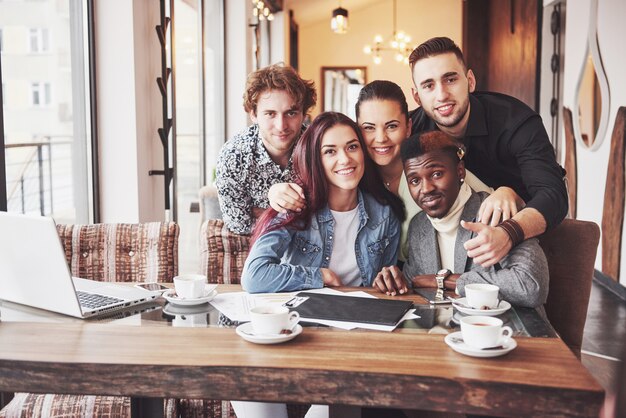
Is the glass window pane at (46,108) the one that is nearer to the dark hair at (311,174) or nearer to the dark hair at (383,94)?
the dark hair at (311,174)

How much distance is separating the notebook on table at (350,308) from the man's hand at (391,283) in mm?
120

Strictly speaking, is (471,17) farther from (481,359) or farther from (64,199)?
(481,359)

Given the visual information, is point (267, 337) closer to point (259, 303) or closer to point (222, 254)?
point (259, 303)

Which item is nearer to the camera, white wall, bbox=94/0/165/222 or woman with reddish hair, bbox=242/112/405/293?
woman with reddish hair, bbox=242/112/405/293

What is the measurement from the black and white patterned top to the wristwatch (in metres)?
0.90

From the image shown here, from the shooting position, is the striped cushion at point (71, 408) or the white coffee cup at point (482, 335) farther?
the striped cushion at point (71, 408)

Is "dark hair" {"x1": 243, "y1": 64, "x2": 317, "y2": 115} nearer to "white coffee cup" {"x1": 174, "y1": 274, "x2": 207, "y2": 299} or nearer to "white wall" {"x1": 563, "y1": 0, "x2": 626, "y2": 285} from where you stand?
"white coffee cup" {"x1": 174, "y1": 274, "x2": 207, "y2": 299}

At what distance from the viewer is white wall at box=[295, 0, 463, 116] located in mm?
13398

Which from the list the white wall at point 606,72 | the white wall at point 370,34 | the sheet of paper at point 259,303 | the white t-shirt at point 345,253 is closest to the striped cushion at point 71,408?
the sheet of paper at point 259,303

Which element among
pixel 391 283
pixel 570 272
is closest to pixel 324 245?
pixel 391 283

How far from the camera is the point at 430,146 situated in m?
2.01

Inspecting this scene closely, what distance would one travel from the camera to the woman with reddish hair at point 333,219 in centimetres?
213

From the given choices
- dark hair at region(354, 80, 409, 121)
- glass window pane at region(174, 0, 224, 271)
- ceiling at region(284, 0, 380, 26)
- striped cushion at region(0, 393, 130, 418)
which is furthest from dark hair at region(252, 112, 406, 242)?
ceiling at region(284, 0, 380, 26)

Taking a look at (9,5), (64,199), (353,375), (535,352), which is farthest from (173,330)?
(64,199)
